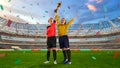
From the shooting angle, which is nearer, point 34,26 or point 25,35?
point 25,35

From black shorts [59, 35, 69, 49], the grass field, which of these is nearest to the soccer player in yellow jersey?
black shorts [59, 35, 69, 49]

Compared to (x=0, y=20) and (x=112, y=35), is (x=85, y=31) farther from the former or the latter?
(x=0, y=20)

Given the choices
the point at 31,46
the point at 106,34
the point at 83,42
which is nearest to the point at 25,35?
the point at 31,46

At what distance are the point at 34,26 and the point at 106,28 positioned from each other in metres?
20.4

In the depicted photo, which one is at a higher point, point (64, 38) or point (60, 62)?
point (64, 38)

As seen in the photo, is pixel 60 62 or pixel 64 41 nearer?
pixel 64 41

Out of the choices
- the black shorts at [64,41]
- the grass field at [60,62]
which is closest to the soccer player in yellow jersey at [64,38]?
the black shorts at [64,41]

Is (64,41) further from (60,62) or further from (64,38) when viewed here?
(60,62)

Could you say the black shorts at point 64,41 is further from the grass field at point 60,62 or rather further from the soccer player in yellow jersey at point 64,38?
the grass field at point 60,62

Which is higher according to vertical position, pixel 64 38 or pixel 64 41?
pixel 64 38

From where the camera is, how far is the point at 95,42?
76.5m

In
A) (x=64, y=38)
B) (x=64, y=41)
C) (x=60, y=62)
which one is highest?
(x=64, y=38)

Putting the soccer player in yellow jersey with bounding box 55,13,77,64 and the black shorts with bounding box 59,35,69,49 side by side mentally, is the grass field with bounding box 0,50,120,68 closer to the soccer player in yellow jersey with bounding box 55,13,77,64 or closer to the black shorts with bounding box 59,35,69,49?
the soccer player in yellow jersey with bounding box 55,13,77,64

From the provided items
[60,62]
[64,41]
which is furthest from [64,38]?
[60,62]
